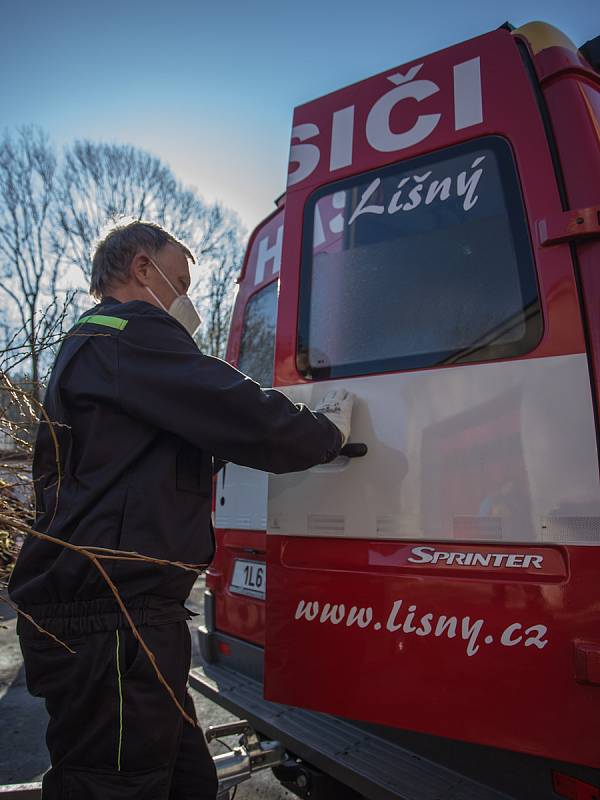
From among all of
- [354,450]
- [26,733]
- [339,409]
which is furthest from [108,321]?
[26,733]

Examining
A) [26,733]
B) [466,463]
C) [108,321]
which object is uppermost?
[108,321]

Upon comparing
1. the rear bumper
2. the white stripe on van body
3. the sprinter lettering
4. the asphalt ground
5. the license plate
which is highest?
the white stripe on van body

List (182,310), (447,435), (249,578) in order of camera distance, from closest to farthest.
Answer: (447,435), (182,310), (249,578)

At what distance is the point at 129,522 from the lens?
60.7 inches

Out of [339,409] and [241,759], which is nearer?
[339,409]

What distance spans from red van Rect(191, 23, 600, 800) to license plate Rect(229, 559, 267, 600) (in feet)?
2.05

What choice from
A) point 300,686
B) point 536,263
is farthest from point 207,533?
point 536,263

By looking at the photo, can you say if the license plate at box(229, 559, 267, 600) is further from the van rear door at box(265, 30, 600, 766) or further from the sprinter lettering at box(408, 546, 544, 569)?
the sprinter lettering at box(408, 546, 544, 569)

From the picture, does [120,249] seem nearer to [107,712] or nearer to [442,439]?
[442,439]

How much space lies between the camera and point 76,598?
1.53 m

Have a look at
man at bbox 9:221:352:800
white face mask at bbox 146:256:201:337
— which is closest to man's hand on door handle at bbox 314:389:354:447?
man at bbox 9:221:352:800

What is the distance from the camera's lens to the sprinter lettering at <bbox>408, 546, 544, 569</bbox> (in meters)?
1.65

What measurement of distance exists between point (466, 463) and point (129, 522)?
3.37 ft

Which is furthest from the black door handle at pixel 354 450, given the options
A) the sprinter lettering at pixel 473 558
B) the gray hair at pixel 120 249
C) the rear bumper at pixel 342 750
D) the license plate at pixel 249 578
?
the license plate at pixel 249 578
